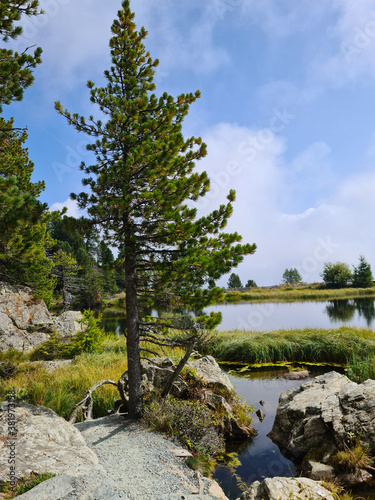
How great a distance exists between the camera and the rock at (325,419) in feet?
16.7

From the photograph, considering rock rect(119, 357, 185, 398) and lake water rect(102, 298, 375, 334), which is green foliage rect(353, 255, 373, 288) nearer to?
lake water rect(102, 298, 375, 334)

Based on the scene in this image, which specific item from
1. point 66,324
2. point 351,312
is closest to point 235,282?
point 351,312

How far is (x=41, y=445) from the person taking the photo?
154 inches

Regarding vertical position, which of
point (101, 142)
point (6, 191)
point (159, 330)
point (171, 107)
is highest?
point (171, 107)

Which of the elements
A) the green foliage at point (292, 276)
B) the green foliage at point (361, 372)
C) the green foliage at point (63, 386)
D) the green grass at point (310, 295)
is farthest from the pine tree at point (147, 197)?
the green foliage at point (292, 276)

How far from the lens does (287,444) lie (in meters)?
5.84

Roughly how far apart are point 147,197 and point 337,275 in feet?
182

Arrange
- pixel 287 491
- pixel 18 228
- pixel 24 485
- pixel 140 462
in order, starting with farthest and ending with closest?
1. pixel 18 228
2. pixel 140 462
3. pixel 287 491
4. pixel 24 485

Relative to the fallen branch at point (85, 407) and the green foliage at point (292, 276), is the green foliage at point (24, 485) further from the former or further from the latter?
the green foliage at point (292, 276)

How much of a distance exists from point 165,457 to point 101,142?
19.0 feet

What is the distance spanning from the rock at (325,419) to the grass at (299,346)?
4.93 meters

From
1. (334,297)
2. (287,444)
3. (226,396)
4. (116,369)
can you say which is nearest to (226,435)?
(226,396)

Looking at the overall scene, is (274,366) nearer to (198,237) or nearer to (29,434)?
(198,237)

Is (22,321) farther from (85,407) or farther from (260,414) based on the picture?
(260,414)
